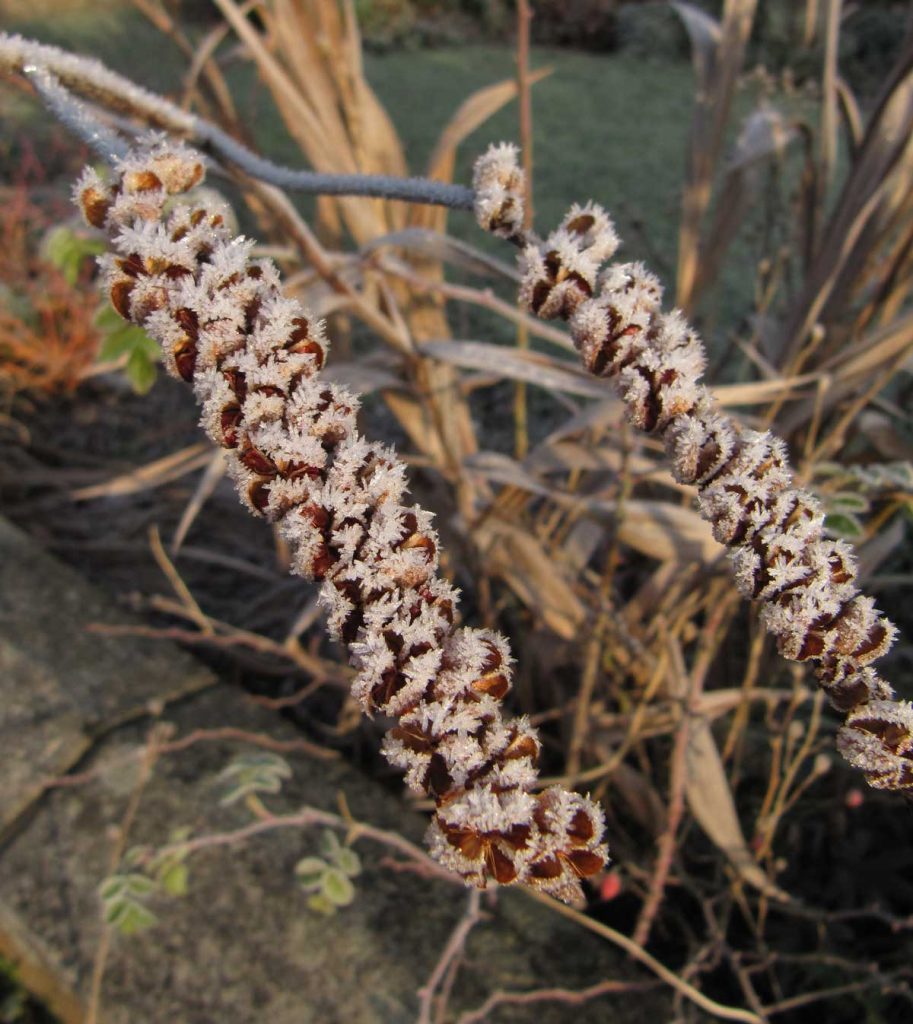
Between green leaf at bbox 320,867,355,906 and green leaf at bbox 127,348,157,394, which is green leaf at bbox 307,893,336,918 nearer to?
green leaf at bbox 320,867,355,906

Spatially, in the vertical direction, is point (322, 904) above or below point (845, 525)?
below

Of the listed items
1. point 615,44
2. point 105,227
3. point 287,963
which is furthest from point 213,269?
point 615,44

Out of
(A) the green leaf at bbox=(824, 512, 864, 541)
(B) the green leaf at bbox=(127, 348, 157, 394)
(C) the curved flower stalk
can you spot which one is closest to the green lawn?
(A) the green leaf at bbox=(824, 512, 864, 541)

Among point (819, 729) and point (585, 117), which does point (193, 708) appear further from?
point (585, 117)

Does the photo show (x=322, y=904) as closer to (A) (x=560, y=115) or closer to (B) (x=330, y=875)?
(B) (x=330, y=875)

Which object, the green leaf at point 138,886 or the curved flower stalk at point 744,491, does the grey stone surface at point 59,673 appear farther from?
the curved flower stalk at point 744,491

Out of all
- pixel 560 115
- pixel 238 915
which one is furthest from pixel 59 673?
pixel 560 115
